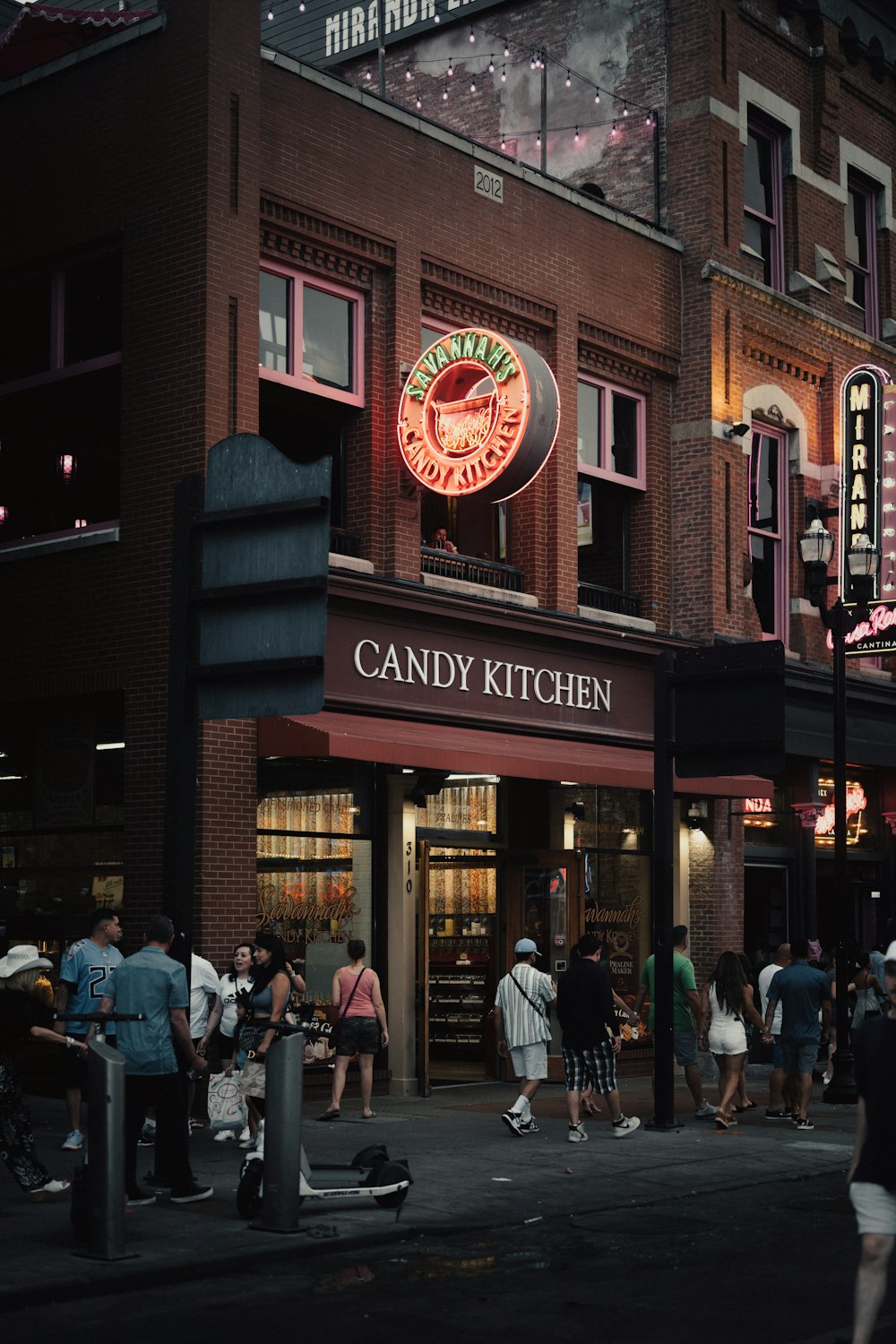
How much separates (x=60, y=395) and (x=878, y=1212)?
1328cm

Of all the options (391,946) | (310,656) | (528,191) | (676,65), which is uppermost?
(676,65)

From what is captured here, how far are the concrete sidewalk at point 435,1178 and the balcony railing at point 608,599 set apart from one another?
6.06 meters

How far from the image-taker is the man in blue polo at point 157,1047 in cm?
1048

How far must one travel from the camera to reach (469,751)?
17.0 metres

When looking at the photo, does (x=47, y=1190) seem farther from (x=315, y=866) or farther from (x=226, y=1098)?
(x=315, y=866)

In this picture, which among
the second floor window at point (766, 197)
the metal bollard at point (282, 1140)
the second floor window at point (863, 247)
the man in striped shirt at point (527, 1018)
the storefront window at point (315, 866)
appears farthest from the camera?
the second floor window at point (863, 247)

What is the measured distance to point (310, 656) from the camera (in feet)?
31.0

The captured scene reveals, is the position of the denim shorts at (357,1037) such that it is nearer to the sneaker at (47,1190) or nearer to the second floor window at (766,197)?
the sneaker at (47,1190)

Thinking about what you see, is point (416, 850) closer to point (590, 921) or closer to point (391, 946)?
point (391, 946)

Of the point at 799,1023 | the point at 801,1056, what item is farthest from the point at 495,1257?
the point at 801,1056

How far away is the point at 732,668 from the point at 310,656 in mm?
6217

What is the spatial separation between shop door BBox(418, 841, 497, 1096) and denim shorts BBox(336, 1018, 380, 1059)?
12.5 feet

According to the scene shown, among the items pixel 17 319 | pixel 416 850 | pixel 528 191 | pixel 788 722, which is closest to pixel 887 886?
pixel 788 722

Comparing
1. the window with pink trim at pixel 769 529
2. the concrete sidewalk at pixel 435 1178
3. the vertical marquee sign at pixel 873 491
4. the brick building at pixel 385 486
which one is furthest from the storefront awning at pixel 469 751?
the vertical marquee sign at pixel 873 491
